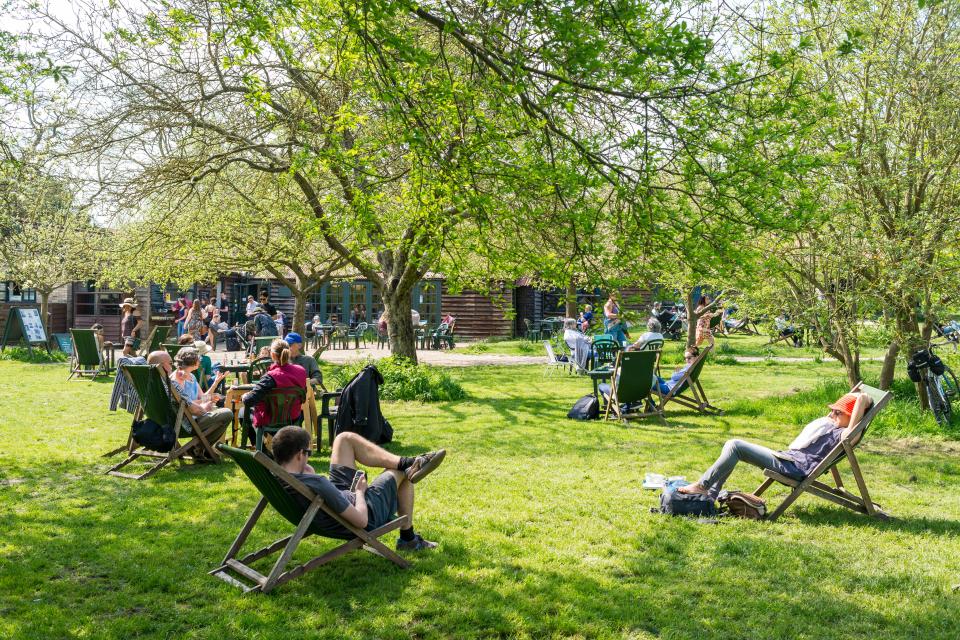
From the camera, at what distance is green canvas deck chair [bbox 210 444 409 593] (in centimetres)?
420

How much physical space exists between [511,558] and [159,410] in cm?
406

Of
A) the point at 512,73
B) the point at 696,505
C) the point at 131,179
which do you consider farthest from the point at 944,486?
the point at 131,179

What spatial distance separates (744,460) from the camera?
229 inches

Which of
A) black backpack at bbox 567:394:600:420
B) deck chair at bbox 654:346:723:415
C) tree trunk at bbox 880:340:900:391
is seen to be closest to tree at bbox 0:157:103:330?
black backpack at bbox 567:394:600:420

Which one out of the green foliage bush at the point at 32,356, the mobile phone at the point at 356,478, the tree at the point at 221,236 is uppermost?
the tree at the point at 221,236

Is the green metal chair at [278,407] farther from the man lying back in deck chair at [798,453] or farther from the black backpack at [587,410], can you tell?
the black backpack at [587,410]

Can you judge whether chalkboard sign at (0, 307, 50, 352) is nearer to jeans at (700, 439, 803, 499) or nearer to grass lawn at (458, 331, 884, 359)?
grass lawn at (458, 331, 884, 359)

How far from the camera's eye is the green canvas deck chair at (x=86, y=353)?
49.2 ft

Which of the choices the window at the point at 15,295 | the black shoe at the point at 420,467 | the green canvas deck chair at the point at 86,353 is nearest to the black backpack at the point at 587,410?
the black shoe at the point at 420,467

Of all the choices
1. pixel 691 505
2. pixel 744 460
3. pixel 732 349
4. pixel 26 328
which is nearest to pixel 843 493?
pixel 744 460

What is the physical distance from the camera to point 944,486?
6941 millimetres

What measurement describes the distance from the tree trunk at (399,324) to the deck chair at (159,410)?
6862 millimetres

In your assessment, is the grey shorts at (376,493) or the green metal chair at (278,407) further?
the green metal chair at (278,407)

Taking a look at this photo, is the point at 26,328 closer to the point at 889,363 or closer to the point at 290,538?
the point at 290,538
